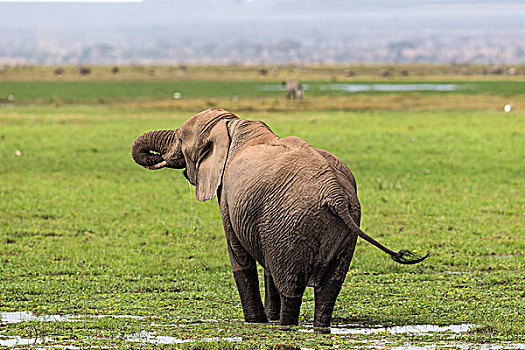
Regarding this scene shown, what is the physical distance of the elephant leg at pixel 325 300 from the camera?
7.11 m

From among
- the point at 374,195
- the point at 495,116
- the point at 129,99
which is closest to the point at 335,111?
the point at 495,116

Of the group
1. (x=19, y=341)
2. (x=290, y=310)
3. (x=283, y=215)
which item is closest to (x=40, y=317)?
(x=19, y=341)

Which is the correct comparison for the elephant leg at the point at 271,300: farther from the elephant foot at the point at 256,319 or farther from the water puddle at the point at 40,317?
the water puddle at the point at 40,317

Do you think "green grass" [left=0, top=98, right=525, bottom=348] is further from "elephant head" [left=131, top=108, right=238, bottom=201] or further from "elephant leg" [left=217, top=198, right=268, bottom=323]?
"elephant head" [left=131, top=108, right=238, bottom=201]

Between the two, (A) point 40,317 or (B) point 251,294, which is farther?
(A) point 40,317

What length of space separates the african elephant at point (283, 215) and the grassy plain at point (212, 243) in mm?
409

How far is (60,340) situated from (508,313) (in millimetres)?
4428

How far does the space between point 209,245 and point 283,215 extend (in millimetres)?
5496

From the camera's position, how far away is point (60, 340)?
7121 mm

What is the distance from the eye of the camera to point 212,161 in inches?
317

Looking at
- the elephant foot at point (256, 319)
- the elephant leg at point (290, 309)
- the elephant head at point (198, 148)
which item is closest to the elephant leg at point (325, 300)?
the elephant leg at point (290, 309)

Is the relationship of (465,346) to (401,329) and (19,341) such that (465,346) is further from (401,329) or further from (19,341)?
(19,341)

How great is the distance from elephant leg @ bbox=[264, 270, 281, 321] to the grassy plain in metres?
0.29

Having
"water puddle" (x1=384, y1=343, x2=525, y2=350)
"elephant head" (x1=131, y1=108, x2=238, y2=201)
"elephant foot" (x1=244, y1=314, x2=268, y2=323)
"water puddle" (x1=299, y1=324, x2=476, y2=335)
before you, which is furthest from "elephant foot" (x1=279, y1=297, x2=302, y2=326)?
"elephant head" (x1=131, y1=108, x2=238, y2=201)
